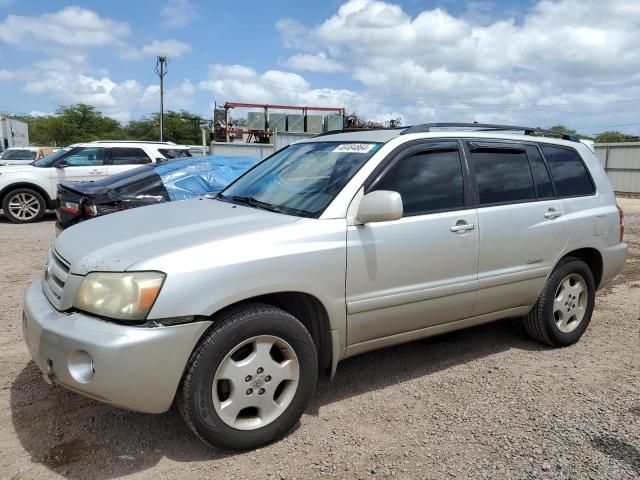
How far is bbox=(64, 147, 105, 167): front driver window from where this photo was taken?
12.0 metres

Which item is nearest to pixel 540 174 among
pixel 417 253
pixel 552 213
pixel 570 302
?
pixel 552 213

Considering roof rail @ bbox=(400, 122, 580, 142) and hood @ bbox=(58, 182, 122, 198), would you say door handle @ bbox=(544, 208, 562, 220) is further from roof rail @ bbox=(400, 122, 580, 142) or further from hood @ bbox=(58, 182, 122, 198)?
hood @ bbox=(58, 182, 122, 198)

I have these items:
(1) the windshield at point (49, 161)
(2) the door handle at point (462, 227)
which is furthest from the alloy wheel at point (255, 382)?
(1) the windshield at point (49, 161)

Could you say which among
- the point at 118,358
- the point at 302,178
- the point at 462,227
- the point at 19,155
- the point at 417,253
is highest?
the point at 302,178

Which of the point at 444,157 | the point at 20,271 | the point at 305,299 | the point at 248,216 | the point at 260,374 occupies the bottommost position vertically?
the point at 20,271

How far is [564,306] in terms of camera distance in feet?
14.8

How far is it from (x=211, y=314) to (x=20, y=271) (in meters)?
5.22

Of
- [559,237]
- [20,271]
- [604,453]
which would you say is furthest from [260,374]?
[20,271]

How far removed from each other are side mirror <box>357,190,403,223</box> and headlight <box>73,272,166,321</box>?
1213 mm

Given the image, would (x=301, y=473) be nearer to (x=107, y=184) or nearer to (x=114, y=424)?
(x=114, y=424)

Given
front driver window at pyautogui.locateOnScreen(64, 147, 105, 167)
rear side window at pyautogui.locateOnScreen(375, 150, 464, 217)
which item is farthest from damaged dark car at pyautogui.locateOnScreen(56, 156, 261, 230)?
front driver window at pyautogui.locateOnScreen(64, 147, 105, 167)

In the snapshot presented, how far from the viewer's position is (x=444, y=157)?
3814mm

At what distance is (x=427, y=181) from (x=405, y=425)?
1.59 metres

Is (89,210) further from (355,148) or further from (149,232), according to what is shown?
(355,148)
